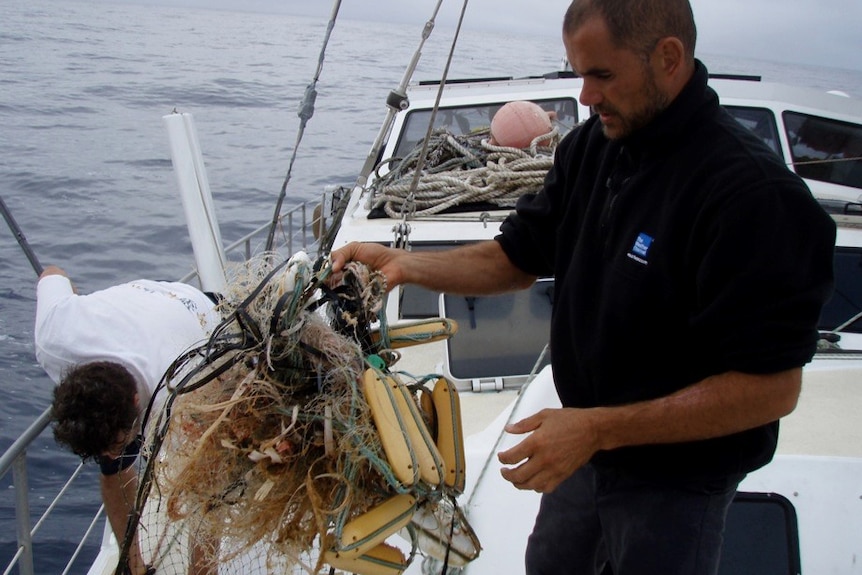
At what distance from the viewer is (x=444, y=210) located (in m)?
4.58

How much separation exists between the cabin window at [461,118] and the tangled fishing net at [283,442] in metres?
4.52

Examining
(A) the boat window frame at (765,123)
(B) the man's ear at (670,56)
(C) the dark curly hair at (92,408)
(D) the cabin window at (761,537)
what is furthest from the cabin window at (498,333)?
(A) the boat window frame at (765,123)

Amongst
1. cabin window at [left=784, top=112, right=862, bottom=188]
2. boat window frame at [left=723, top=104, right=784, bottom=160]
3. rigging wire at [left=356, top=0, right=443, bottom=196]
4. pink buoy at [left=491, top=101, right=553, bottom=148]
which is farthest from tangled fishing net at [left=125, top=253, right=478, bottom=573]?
cabin window at [left=784, top=112, right=862, bottom=188]

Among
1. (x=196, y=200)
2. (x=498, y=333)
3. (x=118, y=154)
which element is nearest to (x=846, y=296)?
(x=498, y=333)

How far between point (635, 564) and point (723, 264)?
2.26 ft

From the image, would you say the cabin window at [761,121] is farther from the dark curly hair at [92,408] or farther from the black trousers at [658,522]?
the dark curly hair at [92,408]

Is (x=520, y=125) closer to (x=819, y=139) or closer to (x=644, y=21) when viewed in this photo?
(x=819, y=139)

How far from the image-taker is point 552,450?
59.1 inches

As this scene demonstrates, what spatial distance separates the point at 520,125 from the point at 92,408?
3.53m

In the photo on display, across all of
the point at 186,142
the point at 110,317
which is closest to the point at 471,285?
the point at 110,317

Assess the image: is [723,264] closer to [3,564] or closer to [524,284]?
[524,284]

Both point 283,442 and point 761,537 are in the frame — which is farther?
point 761,537

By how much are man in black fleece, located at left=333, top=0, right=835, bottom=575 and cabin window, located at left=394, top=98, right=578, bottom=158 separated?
437 cm

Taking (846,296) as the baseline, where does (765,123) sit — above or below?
above
